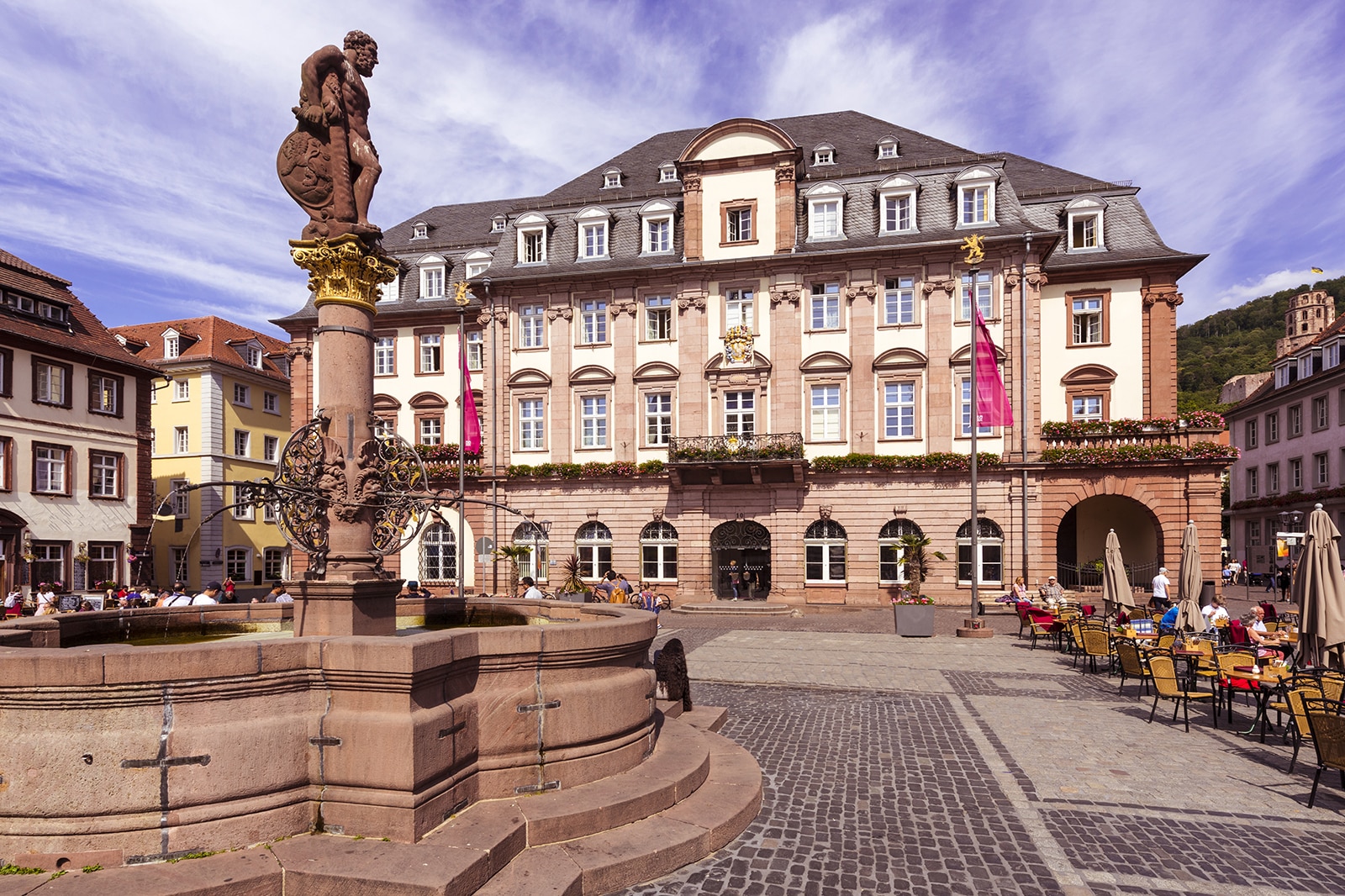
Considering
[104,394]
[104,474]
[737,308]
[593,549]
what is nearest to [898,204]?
[737,308]

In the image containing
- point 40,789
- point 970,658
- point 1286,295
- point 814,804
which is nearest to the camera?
point 40,789

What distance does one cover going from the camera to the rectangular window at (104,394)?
3238cm

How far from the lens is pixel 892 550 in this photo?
30141 millimetres

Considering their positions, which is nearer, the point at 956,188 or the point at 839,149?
the point at 956,188

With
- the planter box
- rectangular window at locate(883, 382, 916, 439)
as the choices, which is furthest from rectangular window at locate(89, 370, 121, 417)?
the planter box

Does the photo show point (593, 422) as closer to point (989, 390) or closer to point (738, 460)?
point (738, 460)

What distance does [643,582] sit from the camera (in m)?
32.1

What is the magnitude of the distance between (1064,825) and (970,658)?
1051 centimetres

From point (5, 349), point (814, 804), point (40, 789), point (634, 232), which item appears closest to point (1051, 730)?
point (814, 804)

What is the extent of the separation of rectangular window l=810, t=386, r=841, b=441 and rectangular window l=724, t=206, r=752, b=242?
6956mm

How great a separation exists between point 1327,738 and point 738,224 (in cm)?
2790

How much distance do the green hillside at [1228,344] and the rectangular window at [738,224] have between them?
56508 millimetres

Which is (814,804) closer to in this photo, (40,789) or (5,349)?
(40,789)

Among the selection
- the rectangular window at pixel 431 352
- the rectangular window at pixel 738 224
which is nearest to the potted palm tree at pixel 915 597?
the rectangular window at pixel 738 224
